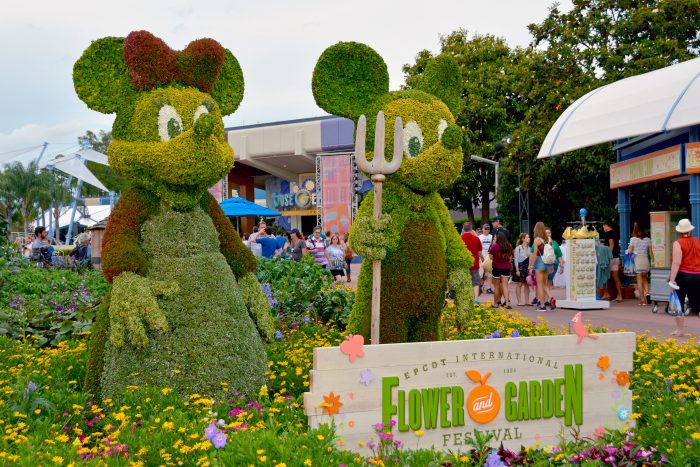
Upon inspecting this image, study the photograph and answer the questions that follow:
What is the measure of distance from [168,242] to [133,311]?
0.55m

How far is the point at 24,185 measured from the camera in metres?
49.2

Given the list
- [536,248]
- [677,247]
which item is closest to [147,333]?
[677,247]

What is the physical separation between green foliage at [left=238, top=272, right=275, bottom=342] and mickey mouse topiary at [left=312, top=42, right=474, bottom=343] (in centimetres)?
73

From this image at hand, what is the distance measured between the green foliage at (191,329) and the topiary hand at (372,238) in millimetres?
905

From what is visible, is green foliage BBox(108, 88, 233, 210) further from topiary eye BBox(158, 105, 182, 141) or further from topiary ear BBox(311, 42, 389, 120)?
topiary ear BBox(311, 42, 389, 120)

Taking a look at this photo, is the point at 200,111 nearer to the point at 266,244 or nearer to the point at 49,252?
the point at 266,244

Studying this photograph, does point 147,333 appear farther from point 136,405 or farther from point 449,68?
point 449,68

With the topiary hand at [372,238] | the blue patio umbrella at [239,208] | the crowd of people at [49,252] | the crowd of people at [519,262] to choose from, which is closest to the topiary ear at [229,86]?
the topiary hand at [372,238]

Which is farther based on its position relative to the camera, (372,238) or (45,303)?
(45,303)

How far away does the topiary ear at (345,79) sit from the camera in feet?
18.1

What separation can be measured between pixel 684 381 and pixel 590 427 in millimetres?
1344

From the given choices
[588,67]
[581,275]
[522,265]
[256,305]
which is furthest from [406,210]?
[588,67]

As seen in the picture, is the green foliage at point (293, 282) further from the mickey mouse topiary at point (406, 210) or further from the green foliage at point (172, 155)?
the green foliage at point (172, 155)

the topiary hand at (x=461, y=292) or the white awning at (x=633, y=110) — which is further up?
the white awning at (x=633, y=110)
